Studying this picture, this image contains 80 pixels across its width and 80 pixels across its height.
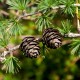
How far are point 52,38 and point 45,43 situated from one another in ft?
0.12

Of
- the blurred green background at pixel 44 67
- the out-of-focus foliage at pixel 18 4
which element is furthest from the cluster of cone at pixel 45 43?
the blurred green background at pixel 44 67

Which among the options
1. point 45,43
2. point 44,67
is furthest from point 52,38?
point 44,67

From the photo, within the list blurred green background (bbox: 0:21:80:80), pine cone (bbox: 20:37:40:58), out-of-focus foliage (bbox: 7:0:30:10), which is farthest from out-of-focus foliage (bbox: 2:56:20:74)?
blurred green background (bbox: 0:21:80:80)

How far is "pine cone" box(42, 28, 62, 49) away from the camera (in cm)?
117

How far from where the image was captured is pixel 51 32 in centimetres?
120

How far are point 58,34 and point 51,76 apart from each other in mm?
1257

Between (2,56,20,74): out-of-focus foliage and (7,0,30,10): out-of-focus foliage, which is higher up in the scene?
(7,0,30,10): out-of-focus foliage

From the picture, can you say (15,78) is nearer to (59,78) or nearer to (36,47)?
(59,78)

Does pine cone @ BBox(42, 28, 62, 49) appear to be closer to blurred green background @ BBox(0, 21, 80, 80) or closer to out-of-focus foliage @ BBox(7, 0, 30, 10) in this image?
out-of-focus foliage @ BBox(7, 0, 30, 10)

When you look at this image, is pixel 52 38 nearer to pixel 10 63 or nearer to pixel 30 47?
pixel 30 47

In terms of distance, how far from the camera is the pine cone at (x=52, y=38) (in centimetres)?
117

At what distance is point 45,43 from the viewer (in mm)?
1198

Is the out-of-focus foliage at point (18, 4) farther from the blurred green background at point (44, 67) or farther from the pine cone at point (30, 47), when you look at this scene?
the blurred green background at point (44, 67)

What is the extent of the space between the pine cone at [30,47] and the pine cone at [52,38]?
42 millimetres
